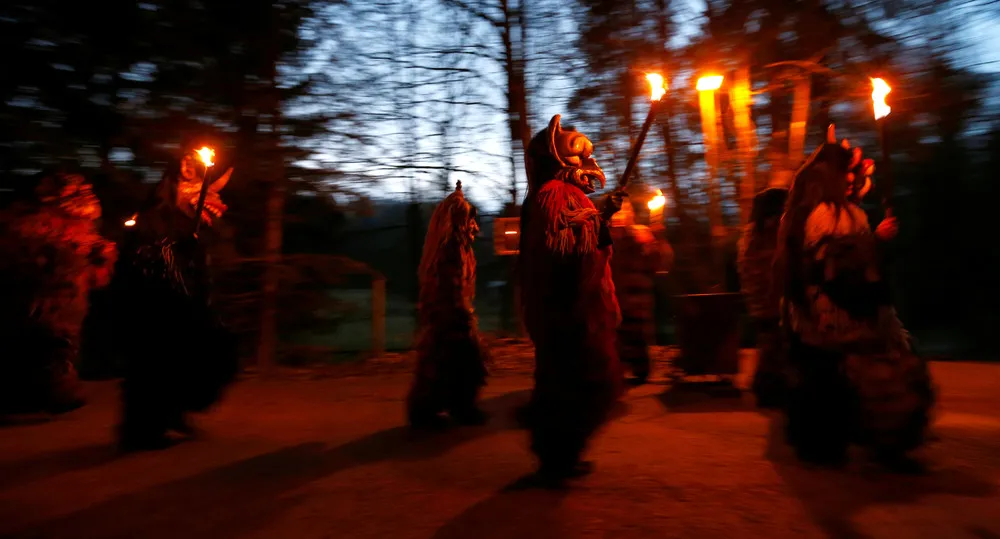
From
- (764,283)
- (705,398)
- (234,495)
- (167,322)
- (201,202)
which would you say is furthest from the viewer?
(705,398)

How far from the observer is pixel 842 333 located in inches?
202

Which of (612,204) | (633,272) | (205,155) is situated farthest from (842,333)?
(205,155)

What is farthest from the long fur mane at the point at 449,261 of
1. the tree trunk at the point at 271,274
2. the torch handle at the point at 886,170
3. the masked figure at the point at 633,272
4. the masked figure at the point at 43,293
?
the tree trunk at the point at 271,274

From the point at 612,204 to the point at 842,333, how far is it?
179cm

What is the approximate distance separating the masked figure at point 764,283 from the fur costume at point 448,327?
9.73ft

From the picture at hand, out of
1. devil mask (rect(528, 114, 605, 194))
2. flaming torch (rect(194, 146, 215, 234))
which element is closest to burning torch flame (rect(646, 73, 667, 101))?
devil mask (rect(528, 114, 605, 194))

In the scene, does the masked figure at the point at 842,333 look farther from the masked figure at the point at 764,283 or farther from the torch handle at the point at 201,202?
the torch handle at the point at 201,202

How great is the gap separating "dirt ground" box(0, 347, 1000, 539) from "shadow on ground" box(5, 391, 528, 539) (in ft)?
0.06

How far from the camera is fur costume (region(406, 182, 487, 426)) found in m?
6.78

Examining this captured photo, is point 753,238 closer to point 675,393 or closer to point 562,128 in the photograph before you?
point 675,393

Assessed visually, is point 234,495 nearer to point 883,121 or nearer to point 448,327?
point 448,327

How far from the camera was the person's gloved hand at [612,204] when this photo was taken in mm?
4867

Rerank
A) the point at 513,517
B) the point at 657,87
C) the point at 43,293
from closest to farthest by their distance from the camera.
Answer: the point at 513,517
the point at 657,87
the point at 43,293

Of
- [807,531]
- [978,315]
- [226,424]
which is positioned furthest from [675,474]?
[978,315]
